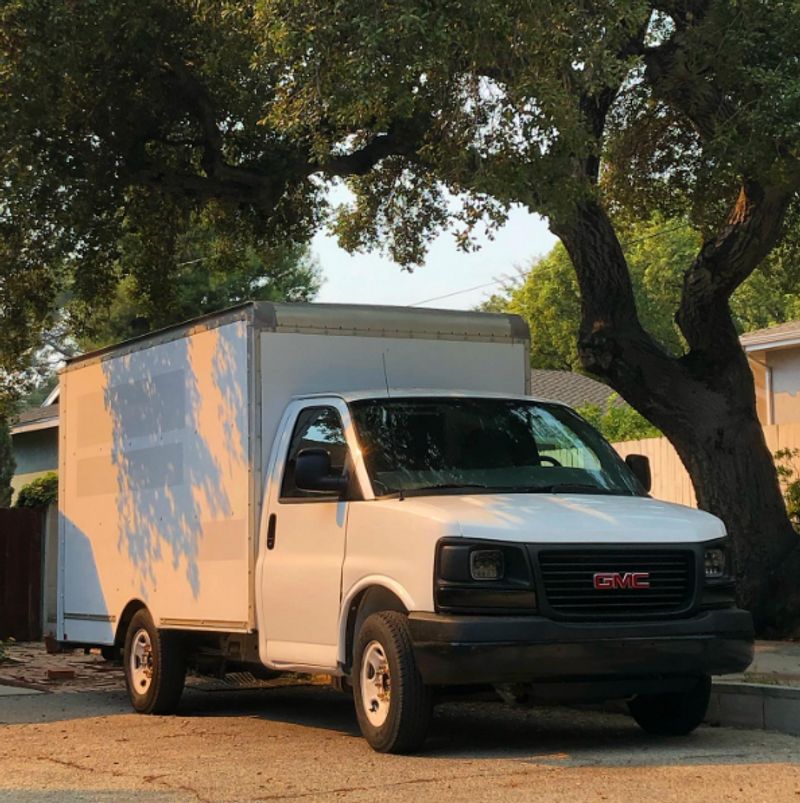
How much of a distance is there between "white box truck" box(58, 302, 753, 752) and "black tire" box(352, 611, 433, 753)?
0.04 feet

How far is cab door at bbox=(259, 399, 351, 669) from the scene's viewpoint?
9188 millimetres

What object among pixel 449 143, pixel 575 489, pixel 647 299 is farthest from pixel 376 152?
pixel 647 299

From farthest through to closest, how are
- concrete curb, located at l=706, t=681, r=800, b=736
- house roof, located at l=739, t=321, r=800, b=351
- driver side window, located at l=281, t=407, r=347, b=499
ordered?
house roof, located at l=739, t=321, r=800, b=351 → concrete curb, located at l=706, t=681, r=800, b=736 → driver side window, located at l=281, t=407, r=347, b=499

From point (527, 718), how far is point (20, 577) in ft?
34.8

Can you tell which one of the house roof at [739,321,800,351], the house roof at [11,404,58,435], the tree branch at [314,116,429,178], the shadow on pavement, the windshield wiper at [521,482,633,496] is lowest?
the shadow on pavement

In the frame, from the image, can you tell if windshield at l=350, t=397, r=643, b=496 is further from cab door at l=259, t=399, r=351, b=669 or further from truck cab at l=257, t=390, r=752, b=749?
cab door at l=259, t=399, r=351, b=669

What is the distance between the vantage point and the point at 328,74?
37.6 feet

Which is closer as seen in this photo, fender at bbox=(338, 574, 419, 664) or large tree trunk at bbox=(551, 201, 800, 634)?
fender at bbox=(338, 574, 419, 664)

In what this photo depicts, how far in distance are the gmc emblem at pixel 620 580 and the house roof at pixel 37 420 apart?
1130 inches

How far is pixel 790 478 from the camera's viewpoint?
1675 centimetres

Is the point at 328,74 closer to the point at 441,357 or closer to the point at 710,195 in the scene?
the point at 441,357

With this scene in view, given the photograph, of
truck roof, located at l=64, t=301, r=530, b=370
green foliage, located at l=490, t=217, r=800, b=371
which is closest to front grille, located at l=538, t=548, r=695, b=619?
truck roof, located at l=64, t=301, r=530, b=370

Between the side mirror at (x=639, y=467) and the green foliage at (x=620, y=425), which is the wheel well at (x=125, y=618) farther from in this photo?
the green foliage at (x=620, y=425)

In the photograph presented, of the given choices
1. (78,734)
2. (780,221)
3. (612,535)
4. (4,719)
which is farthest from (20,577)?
(612,535)
